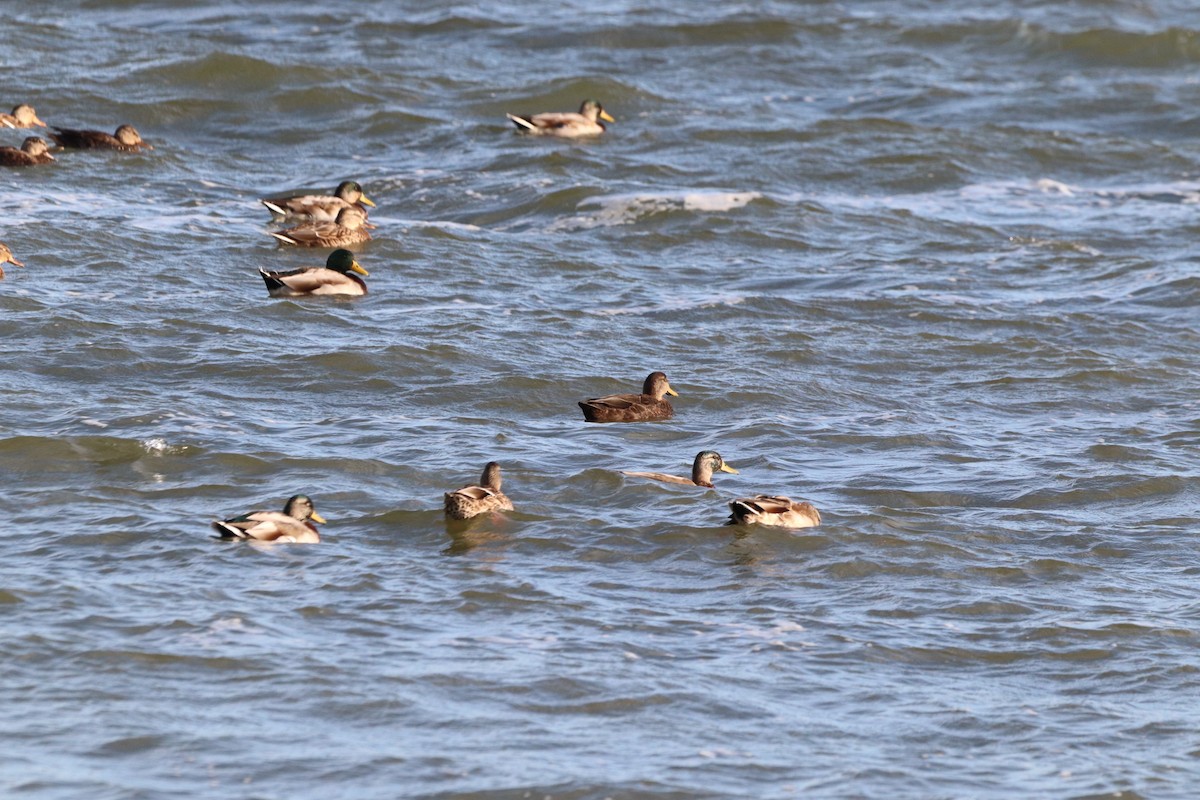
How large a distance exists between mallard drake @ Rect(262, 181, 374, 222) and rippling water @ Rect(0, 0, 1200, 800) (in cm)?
46

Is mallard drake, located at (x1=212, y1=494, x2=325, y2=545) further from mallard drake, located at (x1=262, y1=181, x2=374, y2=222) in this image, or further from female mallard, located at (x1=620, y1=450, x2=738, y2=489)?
mallard drake, located at (x1=262, y1=181, x2=374, y2=222)

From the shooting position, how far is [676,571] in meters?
10.6

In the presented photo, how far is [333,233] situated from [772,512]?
7648mm

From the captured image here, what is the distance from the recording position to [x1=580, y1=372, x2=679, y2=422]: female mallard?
13445mm

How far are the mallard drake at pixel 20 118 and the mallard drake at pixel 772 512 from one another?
1344cm

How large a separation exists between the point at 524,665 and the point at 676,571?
1.81 meters

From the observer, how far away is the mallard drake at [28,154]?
64.4 feet

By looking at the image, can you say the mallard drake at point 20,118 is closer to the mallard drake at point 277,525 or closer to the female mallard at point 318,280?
the female mallard at point 318,280

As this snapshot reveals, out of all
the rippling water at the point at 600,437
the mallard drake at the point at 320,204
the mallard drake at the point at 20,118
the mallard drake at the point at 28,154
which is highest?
the mallard drake at the point at 20,118

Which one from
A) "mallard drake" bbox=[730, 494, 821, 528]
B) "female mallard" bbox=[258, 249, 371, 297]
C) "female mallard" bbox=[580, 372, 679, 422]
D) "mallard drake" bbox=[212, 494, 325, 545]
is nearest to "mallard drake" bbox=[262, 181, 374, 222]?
"female mallard" bbox=[258, 249, 371, 297]

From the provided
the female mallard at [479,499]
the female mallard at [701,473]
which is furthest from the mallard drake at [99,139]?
the female mallard at [479,499]

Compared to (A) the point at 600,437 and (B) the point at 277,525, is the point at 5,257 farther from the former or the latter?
(B) the point at 277,525

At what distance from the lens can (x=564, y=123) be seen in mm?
23297

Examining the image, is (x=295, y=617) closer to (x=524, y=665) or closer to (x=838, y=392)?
(x=524, y=665)
